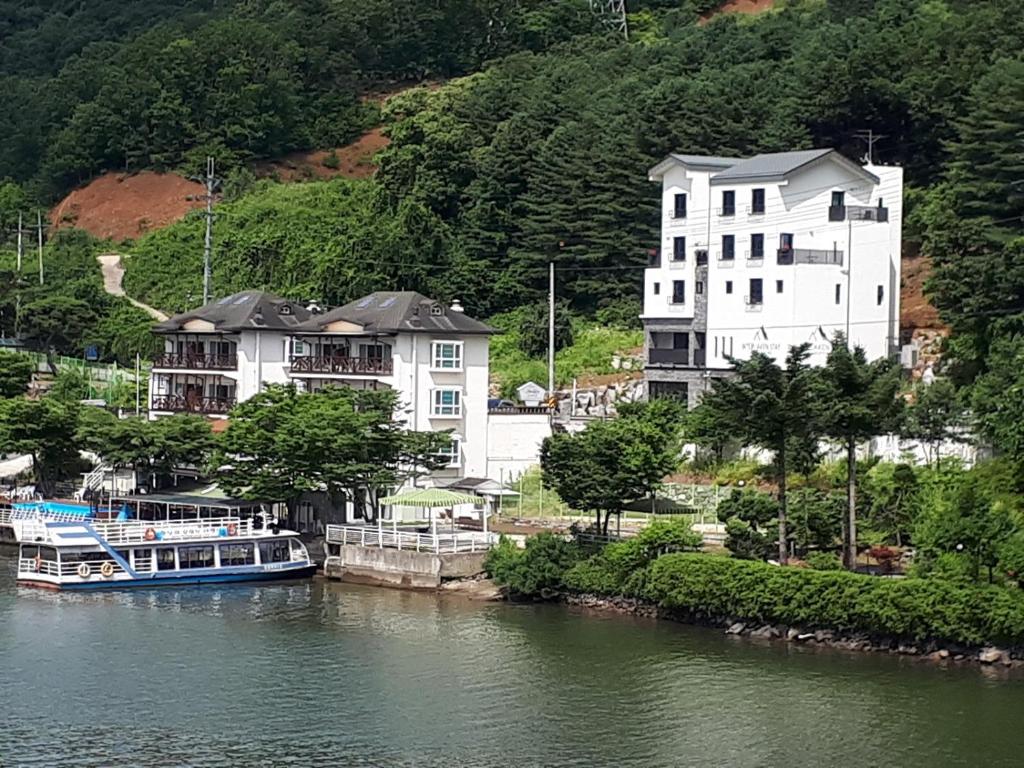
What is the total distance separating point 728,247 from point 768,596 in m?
20.9

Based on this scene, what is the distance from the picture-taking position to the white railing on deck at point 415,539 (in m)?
46.4

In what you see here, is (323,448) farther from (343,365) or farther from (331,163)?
(331,163)

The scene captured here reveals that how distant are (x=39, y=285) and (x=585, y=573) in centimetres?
4156

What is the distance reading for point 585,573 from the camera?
142 ft

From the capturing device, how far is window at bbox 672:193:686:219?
198 feet

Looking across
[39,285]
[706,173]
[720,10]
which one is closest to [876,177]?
[706,173]

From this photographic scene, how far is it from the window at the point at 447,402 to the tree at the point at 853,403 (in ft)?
47.2

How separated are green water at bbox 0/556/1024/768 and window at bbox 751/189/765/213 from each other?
1997 cm

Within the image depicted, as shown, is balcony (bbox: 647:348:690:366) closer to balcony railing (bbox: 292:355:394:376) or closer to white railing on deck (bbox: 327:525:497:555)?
balcony railing (bbox: 292:355:394:376)

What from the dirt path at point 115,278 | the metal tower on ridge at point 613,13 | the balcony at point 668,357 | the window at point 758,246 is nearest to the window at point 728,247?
the window at point 758,246

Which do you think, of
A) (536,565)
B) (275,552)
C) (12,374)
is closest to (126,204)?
(12,374)

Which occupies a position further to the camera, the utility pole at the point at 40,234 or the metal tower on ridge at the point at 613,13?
the metal tower on ridge at the point at 613,13

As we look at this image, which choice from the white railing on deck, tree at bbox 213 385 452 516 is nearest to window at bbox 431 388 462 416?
tree at bbox 213 385 452 516

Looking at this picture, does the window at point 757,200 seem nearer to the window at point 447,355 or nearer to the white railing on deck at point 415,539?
the window at point 447,355
